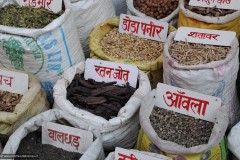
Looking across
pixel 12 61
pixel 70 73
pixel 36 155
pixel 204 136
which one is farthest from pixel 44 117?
pixel 204 136

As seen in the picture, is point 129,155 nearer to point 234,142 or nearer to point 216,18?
point 234,142

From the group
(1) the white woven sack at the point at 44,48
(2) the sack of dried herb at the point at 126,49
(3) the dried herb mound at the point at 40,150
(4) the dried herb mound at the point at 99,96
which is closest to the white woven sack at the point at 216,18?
(2) the sack of dried herb at the point at 126,49

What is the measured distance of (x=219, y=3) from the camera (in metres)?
2.03

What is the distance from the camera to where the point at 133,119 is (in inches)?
68.3

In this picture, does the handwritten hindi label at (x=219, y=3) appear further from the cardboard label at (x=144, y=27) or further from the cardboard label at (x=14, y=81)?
the cardboard label at (x=14, y=81)

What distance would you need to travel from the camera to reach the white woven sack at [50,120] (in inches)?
59.6

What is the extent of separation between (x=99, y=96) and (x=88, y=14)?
2.11 feet

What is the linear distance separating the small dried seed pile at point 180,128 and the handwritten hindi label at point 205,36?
41cm

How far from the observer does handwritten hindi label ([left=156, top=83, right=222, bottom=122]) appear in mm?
1551

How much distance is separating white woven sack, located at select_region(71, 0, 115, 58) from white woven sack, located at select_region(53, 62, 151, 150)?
1.69ft

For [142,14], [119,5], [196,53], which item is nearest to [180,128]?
[196,53]

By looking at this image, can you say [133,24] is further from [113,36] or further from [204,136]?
[204,136]

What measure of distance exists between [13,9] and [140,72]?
30.9 inches

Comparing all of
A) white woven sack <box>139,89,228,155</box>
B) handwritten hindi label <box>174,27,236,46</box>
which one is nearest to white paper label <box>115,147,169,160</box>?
white woven sack <box>139,89,228,155</box>
